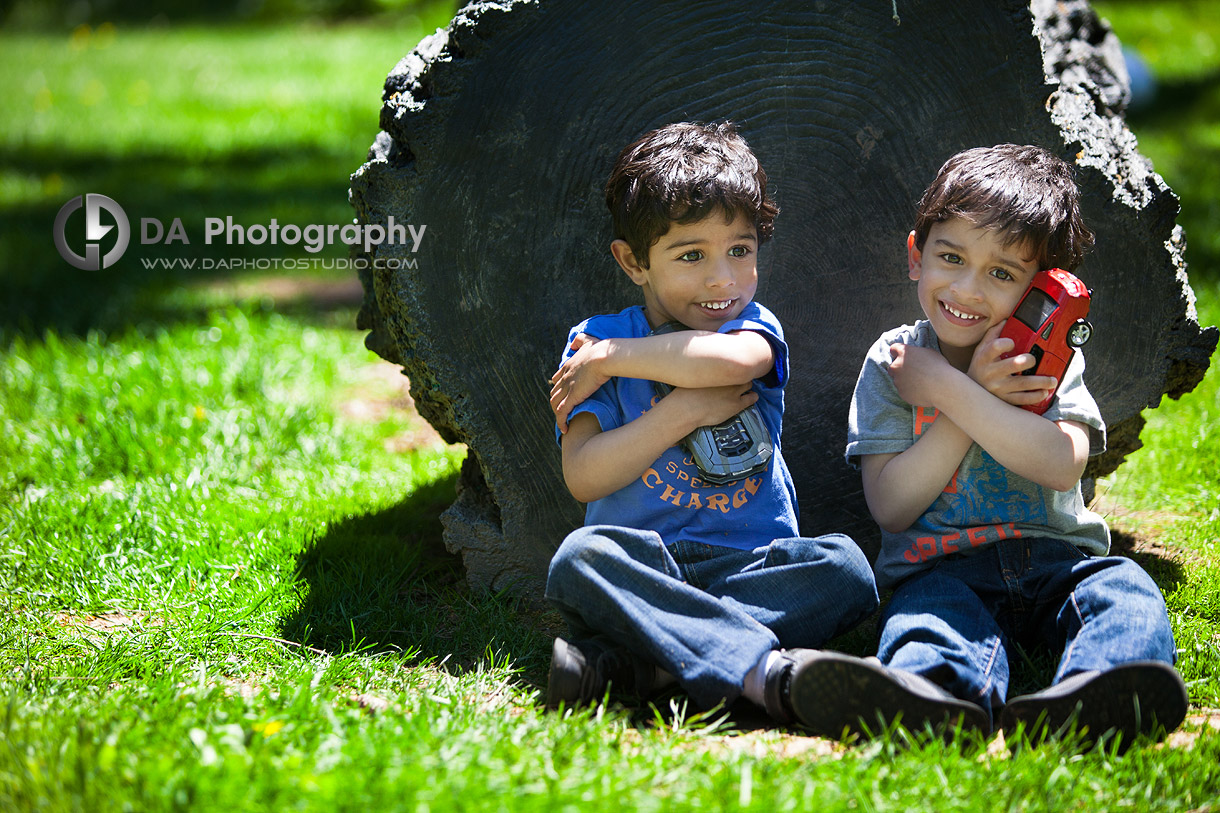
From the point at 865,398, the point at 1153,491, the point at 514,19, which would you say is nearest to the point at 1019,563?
the point at 865,398

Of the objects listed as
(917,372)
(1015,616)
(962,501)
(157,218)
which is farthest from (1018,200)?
(157,218)

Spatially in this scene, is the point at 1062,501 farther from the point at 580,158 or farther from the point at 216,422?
the point at 216,422

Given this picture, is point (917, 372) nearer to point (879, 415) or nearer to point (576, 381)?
point (879, 415)

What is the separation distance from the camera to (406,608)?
2.81 m

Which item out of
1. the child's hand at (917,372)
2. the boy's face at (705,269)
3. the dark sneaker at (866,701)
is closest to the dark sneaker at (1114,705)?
the dark sneaker at (866,701)

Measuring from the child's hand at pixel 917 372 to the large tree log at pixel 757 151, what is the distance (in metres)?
0.41

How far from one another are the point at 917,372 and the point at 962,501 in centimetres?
34

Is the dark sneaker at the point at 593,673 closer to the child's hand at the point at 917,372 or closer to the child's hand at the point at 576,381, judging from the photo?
the child's hand at the point at 576,381

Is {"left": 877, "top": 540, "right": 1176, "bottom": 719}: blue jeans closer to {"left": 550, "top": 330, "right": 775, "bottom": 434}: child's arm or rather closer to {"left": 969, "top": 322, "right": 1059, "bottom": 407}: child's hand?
{"left": 969, "top": 322, "right": 1059, "bottom": 407}: child's hand

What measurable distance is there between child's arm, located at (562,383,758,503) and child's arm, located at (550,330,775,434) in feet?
0.18

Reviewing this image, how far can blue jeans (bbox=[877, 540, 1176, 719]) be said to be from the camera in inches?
84.8

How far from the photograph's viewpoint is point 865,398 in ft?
8.40

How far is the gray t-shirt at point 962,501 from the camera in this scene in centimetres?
247

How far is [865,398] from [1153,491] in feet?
4.84
